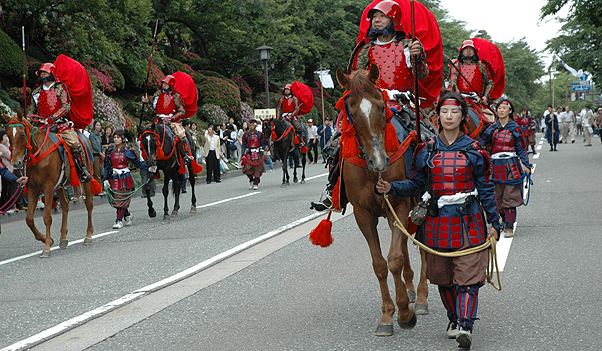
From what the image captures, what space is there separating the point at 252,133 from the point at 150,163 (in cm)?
810

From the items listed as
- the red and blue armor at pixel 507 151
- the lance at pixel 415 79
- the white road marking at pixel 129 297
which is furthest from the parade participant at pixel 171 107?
the lance at pixel 415 79

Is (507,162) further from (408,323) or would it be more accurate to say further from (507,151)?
(408,323)

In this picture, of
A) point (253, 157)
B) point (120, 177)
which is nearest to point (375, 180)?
point (120, 177)

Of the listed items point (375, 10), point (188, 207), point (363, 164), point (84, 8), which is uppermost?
point (84, 8)

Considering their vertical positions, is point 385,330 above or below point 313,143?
below

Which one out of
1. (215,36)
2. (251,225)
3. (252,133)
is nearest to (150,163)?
(251,225)

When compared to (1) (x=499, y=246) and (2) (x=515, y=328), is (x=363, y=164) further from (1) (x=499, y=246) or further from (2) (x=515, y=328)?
(1) (x=499, y=246)

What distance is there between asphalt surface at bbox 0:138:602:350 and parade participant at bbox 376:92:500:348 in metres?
0.45

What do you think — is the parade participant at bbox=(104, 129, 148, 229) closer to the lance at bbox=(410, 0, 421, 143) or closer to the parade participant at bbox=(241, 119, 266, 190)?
the parade participant at bbox=(241, 119, 266, 190)

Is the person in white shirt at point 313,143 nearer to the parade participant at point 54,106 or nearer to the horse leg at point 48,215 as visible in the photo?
the parade participant at point 54,106

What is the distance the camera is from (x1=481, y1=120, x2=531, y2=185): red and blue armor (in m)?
12.5

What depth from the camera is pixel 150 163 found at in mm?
18109

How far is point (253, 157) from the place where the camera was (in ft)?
81.3

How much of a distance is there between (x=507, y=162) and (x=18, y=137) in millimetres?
6797
